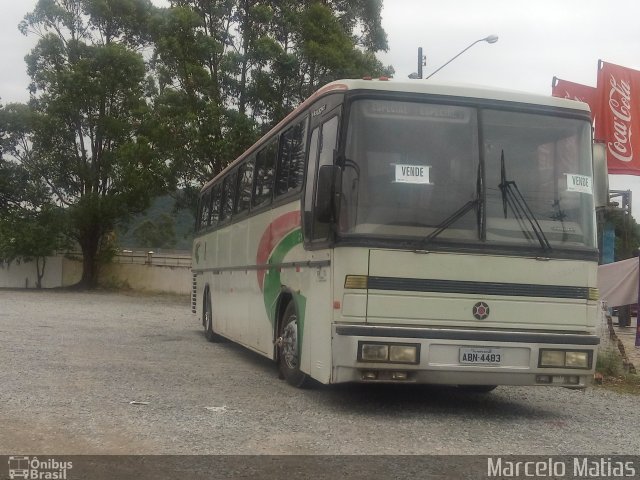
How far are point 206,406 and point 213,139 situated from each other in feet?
72.9

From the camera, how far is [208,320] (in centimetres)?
1648

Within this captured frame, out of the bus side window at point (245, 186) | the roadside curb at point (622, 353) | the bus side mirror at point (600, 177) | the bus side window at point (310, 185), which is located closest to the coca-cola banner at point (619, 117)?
the roadside curb at point (622, 353)

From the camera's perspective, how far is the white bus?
7.79 metres

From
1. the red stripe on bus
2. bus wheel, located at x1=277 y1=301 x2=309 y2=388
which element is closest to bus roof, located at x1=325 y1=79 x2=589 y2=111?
the red stripe on bus

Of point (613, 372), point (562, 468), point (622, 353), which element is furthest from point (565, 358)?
point (622, 353)

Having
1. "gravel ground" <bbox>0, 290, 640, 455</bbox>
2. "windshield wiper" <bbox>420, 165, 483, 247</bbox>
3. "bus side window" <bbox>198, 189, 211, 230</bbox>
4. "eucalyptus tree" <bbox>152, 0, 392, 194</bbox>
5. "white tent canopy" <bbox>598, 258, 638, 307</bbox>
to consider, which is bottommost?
"gravel ground" <bbox>0, 290, 640, 455</bbox>

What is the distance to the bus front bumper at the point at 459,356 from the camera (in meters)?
7.70

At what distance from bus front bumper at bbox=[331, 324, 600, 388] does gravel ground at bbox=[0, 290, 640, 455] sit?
1.43ft

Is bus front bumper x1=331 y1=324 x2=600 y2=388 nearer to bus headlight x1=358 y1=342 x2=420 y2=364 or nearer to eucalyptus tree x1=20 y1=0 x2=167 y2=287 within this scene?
bus headlight x1=358 y1=342 x2=420 y2=364

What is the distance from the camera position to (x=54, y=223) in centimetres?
3803

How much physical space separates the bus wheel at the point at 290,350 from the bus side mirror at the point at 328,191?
77.2 inches

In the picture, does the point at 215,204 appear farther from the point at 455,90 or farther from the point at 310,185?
the point at 455,90

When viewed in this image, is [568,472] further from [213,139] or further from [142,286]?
[142,286]

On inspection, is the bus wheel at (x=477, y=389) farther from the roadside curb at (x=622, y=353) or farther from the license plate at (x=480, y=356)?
the roadside curb at (x=622, y=353)
